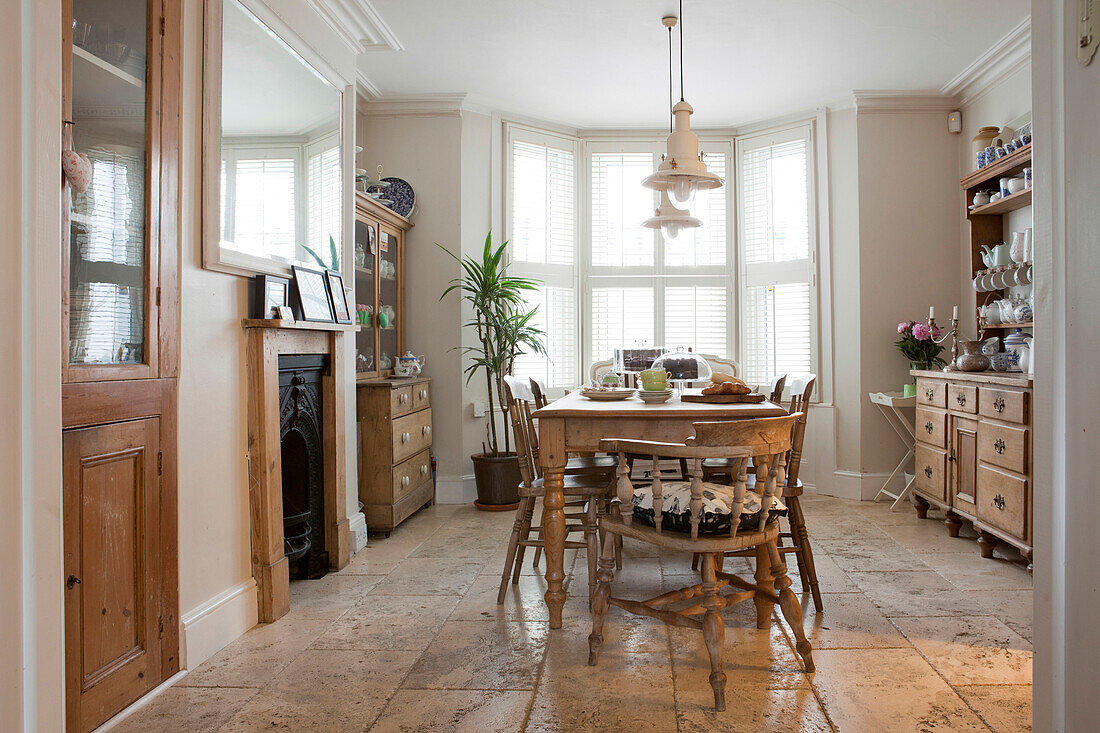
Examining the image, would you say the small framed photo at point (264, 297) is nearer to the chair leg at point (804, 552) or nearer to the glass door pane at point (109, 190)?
the glass door pane at point (109, 190)

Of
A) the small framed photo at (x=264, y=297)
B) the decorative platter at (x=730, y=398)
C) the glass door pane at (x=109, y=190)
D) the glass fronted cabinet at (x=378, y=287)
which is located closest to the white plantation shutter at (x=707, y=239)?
the glass fronted cabinet at (x=378, y=287)

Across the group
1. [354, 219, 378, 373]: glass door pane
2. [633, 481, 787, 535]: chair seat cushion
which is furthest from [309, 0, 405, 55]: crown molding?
[633, 481, 787, 535]: chair seat cushion

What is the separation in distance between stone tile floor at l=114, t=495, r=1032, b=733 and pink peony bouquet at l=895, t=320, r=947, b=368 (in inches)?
65.1

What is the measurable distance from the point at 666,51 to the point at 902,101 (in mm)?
1910

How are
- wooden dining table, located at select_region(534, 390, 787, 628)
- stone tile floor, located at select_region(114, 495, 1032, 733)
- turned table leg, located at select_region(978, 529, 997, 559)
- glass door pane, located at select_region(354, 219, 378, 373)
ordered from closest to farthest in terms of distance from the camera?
stone tile floor, located at select_region(114, 495, 1032, 733) → wooden dining table, located at select_region(534, 390, 787, 628) → turned table leg, located at select_region(978, 529, 997, 559) → glass door pane, located at select_region(354, 219, 378, 373)

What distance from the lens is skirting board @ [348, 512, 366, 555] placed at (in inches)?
148

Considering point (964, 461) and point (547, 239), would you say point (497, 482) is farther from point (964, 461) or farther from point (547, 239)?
point (964, 461)

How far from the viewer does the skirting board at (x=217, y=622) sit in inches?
93.4

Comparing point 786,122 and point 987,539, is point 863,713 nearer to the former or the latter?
point 987,539

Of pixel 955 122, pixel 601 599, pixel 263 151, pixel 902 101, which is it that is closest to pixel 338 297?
pixel 263 151

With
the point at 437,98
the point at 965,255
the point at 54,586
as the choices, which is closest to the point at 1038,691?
the point at 54,586

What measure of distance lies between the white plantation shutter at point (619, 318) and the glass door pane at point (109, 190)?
395 centimetres

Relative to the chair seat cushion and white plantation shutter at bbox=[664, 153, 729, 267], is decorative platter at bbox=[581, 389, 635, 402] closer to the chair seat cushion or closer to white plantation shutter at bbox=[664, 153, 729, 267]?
the chair seat cushion

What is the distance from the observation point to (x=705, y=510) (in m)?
2.15
